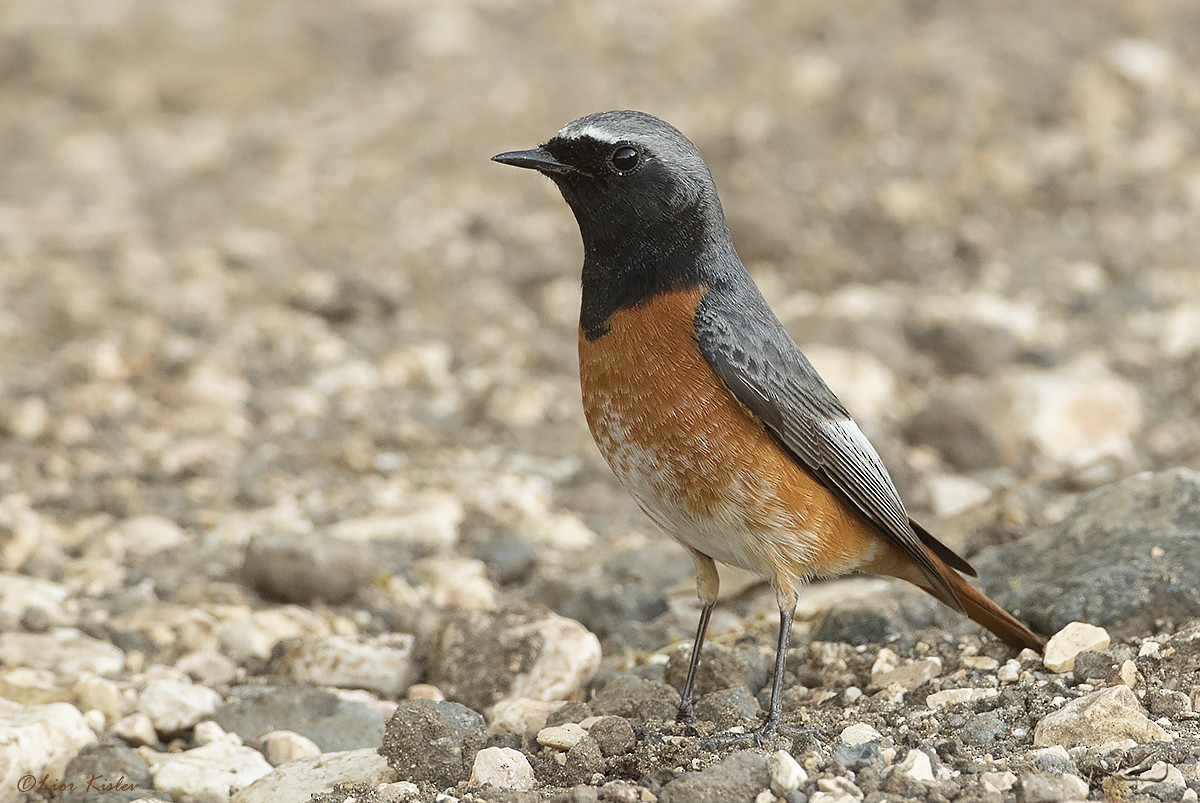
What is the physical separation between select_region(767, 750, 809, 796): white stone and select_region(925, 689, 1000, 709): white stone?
90cm

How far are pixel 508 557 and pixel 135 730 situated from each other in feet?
7.37

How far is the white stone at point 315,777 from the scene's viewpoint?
14.8ft

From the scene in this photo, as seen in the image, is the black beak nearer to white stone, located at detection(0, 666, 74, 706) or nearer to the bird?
the bird

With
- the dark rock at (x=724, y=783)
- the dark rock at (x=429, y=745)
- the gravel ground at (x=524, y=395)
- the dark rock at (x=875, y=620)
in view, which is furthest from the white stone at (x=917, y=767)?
the dark rock at (x=875, y=620)

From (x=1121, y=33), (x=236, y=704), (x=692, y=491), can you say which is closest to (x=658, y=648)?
(x=692, y=491)

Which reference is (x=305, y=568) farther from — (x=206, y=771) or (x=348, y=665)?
(x=206, y=771)

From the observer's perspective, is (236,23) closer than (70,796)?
No

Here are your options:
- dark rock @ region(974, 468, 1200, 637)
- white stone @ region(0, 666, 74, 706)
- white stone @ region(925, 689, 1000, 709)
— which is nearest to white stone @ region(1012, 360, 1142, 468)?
dark rock @ region(974, 468, 1200, 637)

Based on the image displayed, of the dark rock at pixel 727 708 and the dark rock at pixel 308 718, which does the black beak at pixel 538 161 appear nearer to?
the dark rock at pixel 727 708

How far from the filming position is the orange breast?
195 inches

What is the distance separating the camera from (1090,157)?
1102 centimetres

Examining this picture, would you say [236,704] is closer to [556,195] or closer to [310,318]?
[310,318]

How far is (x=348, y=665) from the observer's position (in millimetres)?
5695

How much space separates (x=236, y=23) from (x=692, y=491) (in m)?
11.3
